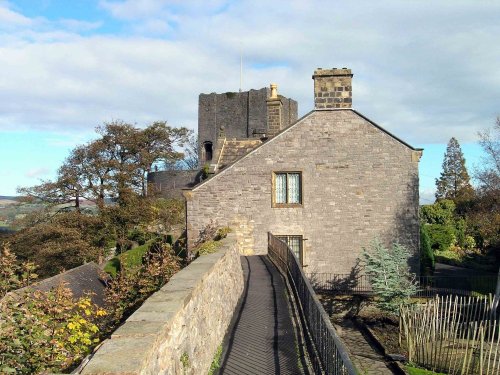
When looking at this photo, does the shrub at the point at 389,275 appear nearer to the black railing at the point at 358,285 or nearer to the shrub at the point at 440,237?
the black railing at the point at 358,285

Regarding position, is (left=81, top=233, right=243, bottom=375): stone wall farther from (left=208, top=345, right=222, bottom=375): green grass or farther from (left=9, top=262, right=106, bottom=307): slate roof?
(left=9, top=262, right=106, bottom=307): slate roof

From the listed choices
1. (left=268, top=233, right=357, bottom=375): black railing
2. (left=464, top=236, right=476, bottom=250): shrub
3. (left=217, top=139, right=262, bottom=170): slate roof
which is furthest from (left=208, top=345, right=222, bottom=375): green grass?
(left=464, top=236, right=476, bottom=250): shrub

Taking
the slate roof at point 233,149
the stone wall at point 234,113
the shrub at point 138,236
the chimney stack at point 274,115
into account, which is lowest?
the shrub at point 138,236

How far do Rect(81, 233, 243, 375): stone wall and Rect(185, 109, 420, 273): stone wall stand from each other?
1049cm

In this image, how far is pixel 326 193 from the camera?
2020cm

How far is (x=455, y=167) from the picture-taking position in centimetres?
7106

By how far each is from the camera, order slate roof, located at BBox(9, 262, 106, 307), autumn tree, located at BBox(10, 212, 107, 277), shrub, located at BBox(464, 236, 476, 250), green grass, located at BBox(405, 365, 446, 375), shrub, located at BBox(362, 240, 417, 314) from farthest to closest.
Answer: shrub, located at BBox(464, 236, 476, 250) → autumn tree, located at BBox(10, 212, 107, 277) → shrub, located at BBox(362, 240, 417, 314) → slate roof, located at BBox(9, 262, 106, 307) → green grass, located at BBox(405, 365, 446, 375)

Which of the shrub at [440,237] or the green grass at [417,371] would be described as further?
the shrub at [440,237]

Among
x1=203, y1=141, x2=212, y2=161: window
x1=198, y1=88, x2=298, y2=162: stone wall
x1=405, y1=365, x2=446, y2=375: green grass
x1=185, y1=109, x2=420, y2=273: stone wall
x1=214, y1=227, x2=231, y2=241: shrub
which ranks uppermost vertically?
x1=198, y1=88, x2=298, y2=162: stone wall

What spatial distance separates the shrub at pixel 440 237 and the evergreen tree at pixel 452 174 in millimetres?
29280

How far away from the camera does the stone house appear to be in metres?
19.9

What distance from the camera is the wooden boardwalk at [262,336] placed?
750 cm

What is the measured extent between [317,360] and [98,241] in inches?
1199

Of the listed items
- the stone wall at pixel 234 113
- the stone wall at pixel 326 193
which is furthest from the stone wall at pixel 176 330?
the stone wall at pixel 234 113
